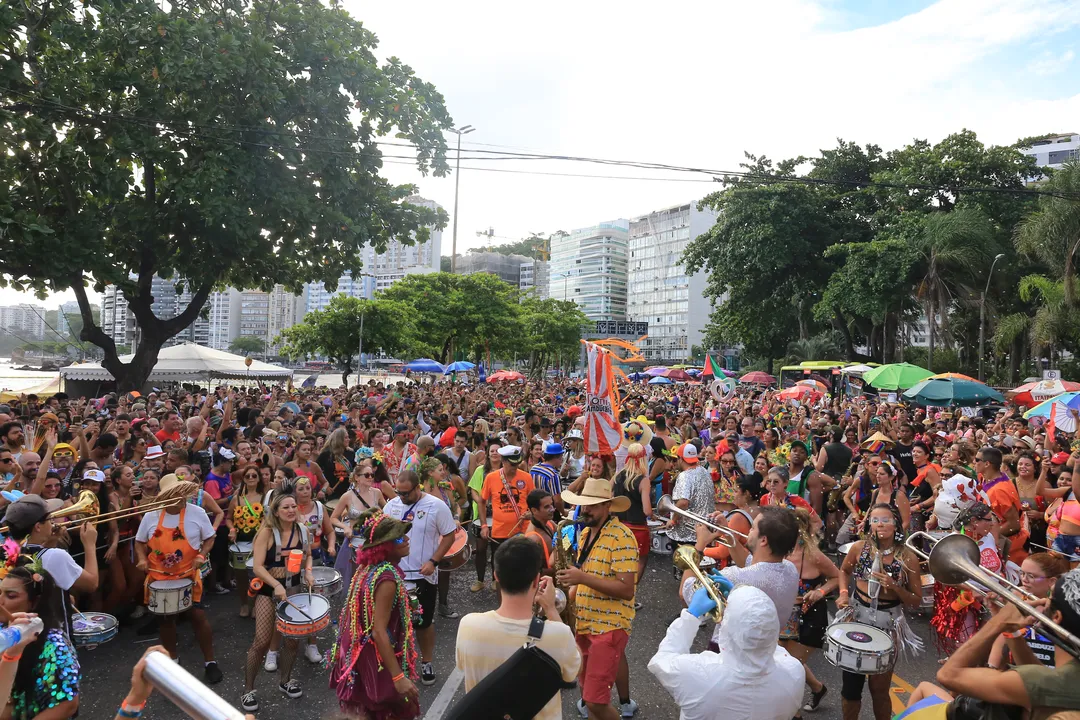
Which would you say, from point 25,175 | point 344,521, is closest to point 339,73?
point 25,175

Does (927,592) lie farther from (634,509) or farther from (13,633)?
(13,633)

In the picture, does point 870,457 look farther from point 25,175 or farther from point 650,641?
point 25,175

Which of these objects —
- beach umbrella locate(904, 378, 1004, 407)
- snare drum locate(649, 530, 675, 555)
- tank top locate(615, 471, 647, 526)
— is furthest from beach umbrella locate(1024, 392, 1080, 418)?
tank top locate(615, 471, 647, 526)

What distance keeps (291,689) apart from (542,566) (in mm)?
2947

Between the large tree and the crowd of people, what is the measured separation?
230 inches

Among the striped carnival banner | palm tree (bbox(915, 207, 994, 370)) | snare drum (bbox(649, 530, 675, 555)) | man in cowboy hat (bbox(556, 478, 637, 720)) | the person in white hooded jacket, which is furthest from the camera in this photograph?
palm tree (bbox(915, 207, 994, 370))

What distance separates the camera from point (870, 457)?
869 centimetres

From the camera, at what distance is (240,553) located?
251 inches

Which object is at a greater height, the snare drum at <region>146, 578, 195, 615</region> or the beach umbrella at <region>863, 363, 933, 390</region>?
the beach umbrella at <region>863, 363, 933, 390</region>

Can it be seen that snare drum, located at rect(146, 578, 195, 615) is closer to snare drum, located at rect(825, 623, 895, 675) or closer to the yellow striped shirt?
the yellow striped shirt

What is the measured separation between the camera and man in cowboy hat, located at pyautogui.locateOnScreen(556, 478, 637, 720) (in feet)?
13.6

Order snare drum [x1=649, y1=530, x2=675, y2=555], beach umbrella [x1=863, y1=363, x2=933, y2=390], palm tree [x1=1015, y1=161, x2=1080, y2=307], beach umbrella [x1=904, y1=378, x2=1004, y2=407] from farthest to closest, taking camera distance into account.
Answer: palm tree [x1=1015, y1=161, x2=1080, y2=307] < beach umbrella [x1=863, y1=363, x2=933, y2=390] < beach umbrella [x1=904, y1=378, x2=1004, y2=407] < snare drum [x1=649, y1=530, x2=675, y2=555]

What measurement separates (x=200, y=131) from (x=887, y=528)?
49.1ft

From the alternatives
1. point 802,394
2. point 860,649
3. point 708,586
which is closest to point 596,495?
point 708,586
